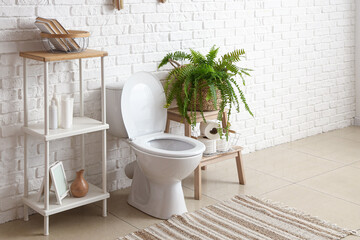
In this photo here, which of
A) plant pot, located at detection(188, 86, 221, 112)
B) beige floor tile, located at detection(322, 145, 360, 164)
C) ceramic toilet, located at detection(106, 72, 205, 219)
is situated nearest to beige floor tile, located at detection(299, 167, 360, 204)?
beige floor tile, located at detection(322, 145, 360, 164)

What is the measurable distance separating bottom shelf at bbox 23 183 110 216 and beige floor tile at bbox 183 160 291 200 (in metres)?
0.72

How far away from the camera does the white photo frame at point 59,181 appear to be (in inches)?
106

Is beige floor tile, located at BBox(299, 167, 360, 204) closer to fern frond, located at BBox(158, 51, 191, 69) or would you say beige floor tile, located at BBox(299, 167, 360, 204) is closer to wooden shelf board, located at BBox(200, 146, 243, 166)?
wooden shelf board, located at BBox(200, 146, 243, 166)

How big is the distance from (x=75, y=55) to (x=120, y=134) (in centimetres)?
63

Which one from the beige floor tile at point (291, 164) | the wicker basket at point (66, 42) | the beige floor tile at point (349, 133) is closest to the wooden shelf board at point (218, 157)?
the beige floor tile at point (291, 164)

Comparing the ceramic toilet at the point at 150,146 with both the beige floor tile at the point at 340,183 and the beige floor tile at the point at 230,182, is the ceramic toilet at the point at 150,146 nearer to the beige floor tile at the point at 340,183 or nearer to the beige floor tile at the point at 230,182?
the beige floor tile at the point at 230,182

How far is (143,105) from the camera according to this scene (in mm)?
3064

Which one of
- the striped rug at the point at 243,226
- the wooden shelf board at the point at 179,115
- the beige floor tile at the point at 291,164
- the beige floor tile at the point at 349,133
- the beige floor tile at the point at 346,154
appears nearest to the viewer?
the striped rug at the point at 243,226

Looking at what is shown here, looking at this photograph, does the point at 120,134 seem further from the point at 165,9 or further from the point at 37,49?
the point at 165,9

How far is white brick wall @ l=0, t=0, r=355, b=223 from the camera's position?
109 inches

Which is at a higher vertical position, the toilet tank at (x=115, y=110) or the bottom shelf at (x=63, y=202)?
the toilet tank at (x=115, y=110)

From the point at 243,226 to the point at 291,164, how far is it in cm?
117

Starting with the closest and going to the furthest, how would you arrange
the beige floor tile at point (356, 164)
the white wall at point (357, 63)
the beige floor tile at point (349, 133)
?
the beige floor tile at point (356, 164), the beige floor tile at point (349, 133), the white wall at point (357, 63)

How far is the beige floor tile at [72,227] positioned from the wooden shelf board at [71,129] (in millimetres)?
520
